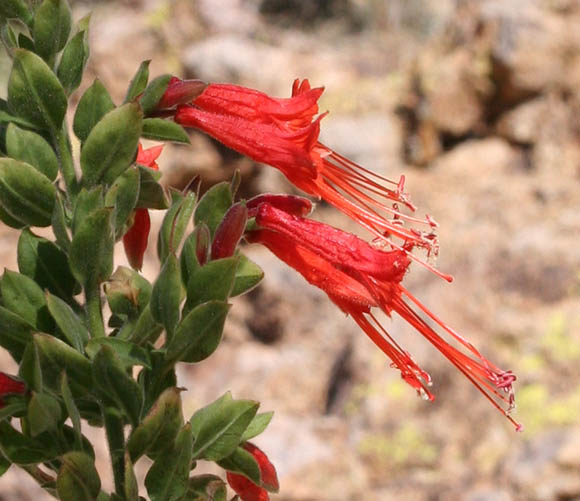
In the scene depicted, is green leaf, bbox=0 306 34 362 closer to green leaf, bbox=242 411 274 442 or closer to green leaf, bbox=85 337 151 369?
green leaf, bbox=85 337 151 369

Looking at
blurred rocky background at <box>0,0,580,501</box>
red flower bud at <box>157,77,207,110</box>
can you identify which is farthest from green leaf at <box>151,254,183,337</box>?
blurred rocky background at <box>0,0,580,501</box>

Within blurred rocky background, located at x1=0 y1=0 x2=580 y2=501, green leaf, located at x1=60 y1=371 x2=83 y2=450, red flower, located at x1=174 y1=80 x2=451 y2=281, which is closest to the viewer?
green leaf, located at x1=60 y1=371 x2=83 y2=450

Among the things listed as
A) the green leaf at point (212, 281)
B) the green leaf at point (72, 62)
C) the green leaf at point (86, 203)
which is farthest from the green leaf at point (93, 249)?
the green leaf at point (72, 62)

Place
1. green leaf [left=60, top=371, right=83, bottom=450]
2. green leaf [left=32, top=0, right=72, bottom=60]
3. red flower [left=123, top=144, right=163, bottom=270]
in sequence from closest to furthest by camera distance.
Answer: green leaf [left=60, top=371, right=83, bottom=450] < green leaf [left=32, top=0, right=72, bottom=60] < red flower [left=123, top=144, right=163, bottom=270]

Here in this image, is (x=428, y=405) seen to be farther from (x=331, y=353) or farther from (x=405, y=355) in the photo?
(x=405, y=355)

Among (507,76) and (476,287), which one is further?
(507,76)

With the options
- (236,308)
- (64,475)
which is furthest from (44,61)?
(236,308)
